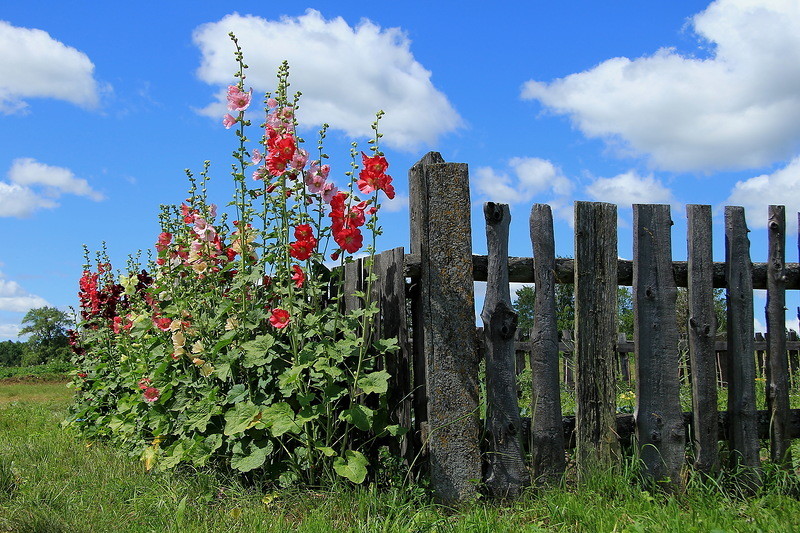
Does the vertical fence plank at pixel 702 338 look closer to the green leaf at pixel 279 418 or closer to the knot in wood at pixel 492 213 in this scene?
the knot in wood at pixel 492 213

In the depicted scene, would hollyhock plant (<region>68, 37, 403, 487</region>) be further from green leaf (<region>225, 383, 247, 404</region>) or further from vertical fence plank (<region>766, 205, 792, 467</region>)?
vertical fence plank (<region>766, 205, 792, 467</region>)

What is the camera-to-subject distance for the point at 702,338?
4.25 m

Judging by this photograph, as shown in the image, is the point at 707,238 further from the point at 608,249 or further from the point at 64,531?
the point at 64,531

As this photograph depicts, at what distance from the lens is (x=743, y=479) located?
435 centimetres

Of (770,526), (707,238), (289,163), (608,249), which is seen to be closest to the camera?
(770,526)

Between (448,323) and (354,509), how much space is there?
1085 millimetres

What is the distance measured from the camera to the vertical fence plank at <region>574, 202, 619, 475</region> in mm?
3875

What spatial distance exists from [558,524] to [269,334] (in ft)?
5.97

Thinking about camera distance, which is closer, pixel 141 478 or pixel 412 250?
pixel 412 250

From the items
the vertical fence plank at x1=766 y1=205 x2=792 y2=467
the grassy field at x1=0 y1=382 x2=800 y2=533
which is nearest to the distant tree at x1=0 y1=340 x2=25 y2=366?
the grassy field at x1=0 y1=382 x2=800 y2=533

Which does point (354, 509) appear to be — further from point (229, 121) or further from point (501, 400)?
point (229, 121)

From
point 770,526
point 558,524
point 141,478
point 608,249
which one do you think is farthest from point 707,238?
point 141,478

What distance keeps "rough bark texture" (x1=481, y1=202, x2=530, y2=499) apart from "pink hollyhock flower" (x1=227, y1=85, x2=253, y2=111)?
5.75 feet

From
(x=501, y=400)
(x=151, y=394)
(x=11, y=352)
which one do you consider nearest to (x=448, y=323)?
(x=501, y=400)
